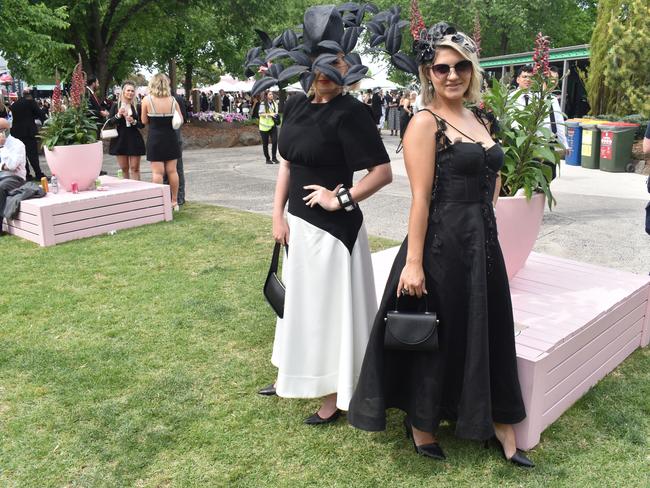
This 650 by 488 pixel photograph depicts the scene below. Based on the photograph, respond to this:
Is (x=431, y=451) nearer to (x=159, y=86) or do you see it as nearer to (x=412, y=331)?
(x=412, y=331)

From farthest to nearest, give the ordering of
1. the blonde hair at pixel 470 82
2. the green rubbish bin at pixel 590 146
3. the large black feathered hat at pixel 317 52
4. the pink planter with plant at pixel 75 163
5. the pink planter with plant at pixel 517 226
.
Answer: the green rubbish bin at pixel 590 146, the pink planter with plant at pixel 75 163, the pink planter with plant at pixel 517 226, the large black feathered hat at pixel 317 52, the blonde hair at pixel 470 82

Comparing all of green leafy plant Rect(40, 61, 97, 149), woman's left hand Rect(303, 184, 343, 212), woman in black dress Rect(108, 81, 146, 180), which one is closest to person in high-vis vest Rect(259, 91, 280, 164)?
woman in black dress Rect(108, 81, 146, 180)

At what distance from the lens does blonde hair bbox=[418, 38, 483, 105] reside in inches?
101

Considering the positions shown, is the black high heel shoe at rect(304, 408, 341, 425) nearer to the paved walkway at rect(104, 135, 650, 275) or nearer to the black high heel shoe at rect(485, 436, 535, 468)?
the black high heel shoe at rect(485, 436, 535, 468)

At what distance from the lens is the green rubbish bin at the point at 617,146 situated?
1264 cm

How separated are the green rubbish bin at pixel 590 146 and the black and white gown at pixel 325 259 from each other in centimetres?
1157

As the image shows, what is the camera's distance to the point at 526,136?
4090 mm

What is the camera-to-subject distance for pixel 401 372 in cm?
289

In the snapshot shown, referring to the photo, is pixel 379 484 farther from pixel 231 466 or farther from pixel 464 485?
pixel 231 466

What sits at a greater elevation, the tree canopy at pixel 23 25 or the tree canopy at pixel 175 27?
the tree canopy at pixel 175 27

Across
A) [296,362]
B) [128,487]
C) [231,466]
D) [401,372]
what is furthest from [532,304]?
[128,487]

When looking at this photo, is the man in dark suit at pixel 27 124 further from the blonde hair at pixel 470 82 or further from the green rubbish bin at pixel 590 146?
the green rubbish bin at pixel 590 146

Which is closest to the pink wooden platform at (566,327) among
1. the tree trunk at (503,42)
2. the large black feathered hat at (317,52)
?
the large black feathered hat at (317,52)

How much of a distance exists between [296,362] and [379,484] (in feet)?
2.31
